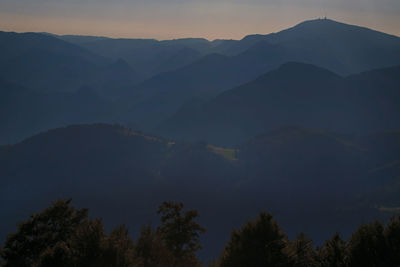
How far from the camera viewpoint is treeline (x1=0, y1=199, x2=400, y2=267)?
24.9 m

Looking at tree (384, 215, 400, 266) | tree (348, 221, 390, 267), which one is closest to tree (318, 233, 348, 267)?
tree (348, 221, 390, 267)

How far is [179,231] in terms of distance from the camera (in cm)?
4166

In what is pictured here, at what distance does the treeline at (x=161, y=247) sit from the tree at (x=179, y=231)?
115 inches

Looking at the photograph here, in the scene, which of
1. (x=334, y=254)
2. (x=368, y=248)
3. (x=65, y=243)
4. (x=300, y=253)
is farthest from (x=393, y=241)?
(x=65, y=243)

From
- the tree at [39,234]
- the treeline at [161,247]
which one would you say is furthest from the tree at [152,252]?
the tree at [39,234]

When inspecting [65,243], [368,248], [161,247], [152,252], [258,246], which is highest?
[161,247]

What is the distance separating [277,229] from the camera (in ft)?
95.1

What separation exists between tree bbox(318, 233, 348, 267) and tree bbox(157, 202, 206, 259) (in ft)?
57.7

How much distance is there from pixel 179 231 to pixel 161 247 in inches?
280

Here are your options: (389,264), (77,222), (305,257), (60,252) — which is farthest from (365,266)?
(77,222)

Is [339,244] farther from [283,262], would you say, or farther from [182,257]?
[182,257]

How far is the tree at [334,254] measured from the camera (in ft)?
81.5

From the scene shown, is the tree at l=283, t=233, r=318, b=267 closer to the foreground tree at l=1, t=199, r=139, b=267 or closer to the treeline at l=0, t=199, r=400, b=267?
the treeline at l=0, t=199, r=400, b=267

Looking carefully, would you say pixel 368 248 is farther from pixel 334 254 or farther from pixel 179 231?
pixel 179 231
